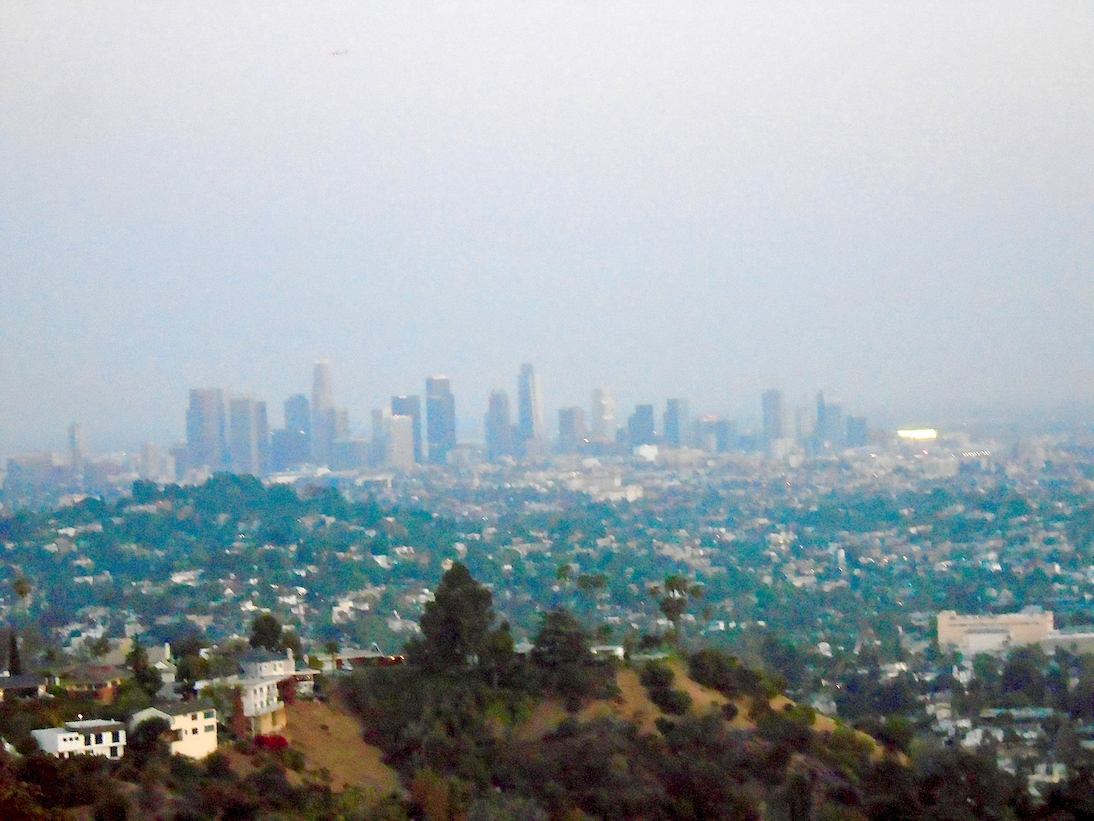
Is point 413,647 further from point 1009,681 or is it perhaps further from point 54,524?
point 54,524

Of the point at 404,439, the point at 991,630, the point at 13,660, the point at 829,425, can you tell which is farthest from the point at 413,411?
the point at 13,660

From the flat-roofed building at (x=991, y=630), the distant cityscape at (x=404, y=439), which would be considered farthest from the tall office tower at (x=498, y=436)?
the flat-roofed building at (x=991, y=630)

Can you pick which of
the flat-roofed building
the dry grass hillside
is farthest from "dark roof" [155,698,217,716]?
the flat-roofed building

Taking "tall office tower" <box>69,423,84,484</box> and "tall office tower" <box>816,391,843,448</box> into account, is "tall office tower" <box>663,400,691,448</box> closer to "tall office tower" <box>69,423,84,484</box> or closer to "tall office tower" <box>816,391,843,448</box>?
"tall office tower" <box>816,391,843,448</box>

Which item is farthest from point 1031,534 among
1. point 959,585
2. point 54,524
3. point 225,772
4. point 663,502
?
point 225,772

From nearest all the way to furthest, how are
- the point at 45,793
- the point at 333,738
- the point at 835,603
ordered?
A: the point at 45,793, the point at 333,738, the point at 835,603

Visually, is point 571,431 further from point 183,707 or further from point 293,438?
point 183,707
